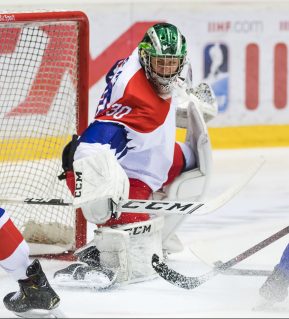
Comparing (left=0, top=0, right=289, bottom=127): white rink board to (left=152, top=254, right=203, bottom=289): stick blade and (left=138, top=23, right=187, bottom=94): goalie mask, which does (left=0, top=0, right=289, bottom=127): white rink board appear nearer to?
(left=138, top=23, right=187, bottom=94): goalie mask

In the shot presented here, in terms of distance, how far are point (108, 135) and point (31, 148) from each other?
90 centimetres

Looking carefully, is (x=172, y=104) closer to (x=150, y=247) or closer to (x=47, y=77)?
(x=150, y=247)

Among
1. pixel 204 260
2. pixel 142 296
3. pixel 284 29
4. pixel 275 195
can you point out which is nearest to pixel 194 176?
pixel 204 260

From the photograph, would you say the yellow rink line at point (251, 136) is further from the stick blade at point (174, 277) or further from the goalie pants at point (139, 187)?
the stick blade at point (174, 277)

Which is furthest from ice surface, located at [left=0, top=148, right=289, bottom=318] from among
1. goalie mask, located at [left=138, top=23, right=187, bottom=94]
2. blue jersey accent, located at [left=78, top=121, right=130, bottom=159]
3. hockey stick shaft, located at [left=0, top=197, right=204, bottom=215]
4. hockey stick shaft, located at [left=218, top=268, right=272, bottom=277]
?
goalie mask, located at [left=138, top=23, right=187, bottom=94]

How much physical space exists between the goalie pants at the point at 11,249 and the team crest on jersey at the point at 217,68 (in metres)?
3.42

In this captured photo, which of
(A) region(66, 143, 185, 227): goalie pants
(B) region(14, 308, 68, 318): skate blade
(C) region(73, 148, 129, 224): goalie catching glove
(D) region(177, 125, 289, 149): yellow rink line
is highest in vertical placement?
(C) region(73, 148, 129, 224): goalie catching glove

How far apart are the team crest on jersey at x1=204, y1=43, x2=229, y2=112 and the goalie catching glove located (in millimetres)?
2865

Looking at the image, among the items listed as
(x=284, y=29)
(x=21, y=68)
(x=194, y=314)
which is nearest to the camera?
(x=194, y=314)

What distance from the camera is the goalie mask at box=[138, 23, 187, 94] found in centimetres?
471

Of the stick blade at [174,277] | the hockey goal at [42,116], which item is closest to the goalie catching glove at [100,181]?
the stick blade at [174,277]

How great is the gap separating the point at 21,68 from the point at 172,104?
2.99ft

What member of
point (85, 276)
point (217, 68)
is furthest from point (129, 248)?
point (217, 68)

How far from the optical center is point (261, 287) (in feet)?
14.2
